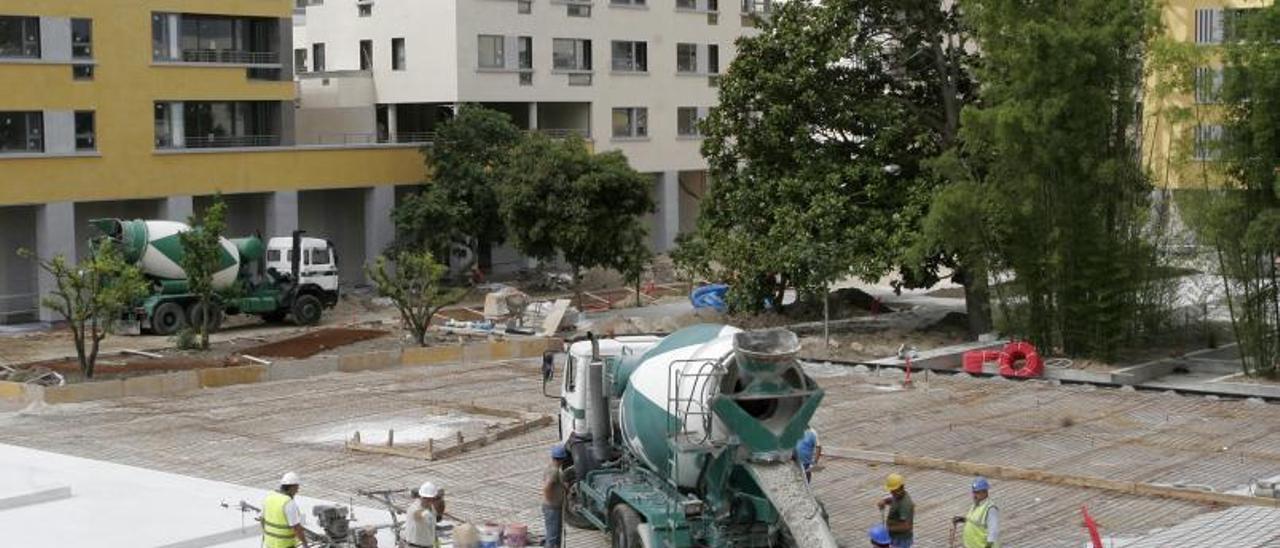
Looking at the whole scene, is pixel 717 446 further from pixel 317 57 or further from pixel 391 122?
pixel 317 57

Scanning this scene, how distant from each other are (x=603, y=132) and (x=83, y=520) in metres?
38.7

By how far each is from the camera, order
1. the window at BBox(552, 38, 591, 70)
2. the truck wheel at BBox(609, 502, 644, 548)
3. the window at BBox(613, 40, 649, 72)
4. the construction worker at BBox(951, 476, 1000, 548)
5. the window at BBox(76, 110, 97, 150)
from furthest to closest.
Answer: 1. the window at BBox(613, 40, 649, 72)
2. the window at BBox(552, 38, 591, 70)
3. the window at BBox(76, 110, 97, 150)
4. the truck wheel at BBox(609, 502, 644, 548)
5. the construction worker at BBox(951, 476, 1000, 548)

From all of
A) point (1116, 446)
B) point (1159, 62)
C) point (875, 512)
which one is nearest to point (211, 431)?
point (875, 512)

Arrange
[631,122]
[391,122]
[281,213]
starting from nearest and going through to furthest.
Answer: [281,213] < [391,122] < [631,122]

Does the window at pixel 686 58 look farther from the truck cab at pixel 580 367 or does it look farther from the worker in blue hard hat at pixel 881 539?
the worker in blue hard hat at pixel 881 539

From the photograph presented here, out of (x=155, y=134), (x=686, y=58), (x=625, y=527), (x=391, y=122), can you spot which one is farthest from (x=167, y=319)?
(x=625, y=527)

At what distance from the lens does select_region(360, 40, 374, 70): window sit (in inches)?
2228

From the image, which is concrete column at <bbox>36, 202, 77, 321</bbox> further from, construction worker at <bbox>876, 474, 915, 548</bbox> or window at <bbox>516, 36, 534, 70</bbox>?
construction worker at <bbox>876, 474, 915, 548</bbox>

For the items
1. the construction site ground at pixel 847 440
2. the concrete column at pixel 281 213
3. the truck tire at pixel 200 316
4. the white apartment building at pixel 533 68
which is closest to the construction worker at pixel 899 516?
the construction site ground at pixel 847 440

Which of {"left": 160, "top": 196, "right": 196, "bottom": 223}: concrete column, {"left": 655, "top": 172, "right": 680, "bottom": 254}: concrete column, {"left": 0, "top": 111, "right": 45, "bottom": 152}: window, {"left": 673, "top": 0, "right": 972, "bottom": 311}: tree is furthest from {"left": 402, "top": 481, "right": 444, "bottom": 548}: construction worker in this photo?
{"left": 655, "top": 172, "right": 680, "bottom": 254}: concrete column

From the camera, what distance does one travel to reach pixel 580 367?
20750 millimetres

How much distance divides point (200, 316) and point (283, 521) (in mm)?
25797

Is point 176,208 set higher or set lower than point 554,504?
higher

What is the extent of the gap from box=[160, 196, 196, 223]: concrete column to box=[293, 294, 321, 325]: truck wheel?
17.1 ft
